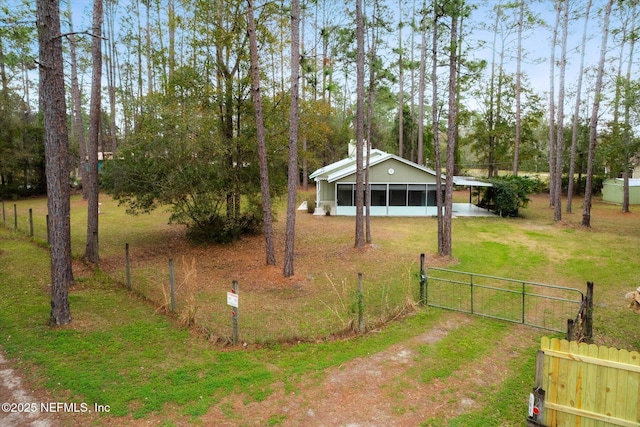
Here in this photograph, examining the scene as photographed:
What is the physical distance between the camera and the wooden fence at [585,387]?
3.79 metres

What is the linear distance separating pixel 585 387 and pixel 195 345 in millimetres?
5234

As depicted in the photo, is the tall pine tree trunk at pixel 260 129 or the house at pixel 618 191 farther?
the house at pixel 618 191

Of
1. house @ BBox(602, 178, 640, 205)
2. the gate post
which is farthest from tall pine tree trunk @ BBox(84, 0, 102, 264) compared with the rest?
house @ BBox(602, 178, 640, 205)

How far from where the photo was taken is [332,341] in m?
6.44

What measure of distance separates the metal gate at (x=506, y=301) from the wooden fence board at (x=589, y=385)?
2.82 metres

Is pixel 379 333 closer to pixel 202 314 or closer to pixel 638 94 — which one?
pixel 202 314

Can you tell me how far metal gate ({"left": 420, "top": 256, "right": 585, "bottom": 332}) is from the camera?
7.36m

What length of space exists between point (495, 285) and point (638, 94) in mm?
11277

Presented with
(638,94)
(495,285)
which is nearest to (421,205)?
(638,94)

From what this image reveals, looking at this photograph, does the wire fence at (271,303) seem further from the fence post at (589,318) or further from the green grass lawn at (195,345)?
the fence post at (589,318)

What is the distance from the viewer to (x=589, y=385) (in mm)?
3930

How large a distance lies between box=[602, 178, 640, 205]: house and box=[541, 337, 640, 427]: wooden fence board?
1131 inches

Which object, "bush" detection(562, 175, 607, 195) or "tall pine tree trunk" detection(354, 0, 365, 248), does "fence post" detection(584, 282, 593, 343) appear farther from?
"bush" detection(562, 175, 607, 195)

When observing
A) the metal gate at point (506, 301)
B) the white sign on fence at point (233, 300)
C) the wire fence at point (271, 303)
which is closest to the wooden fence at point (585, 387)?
the metal gate at point (506, 301)
